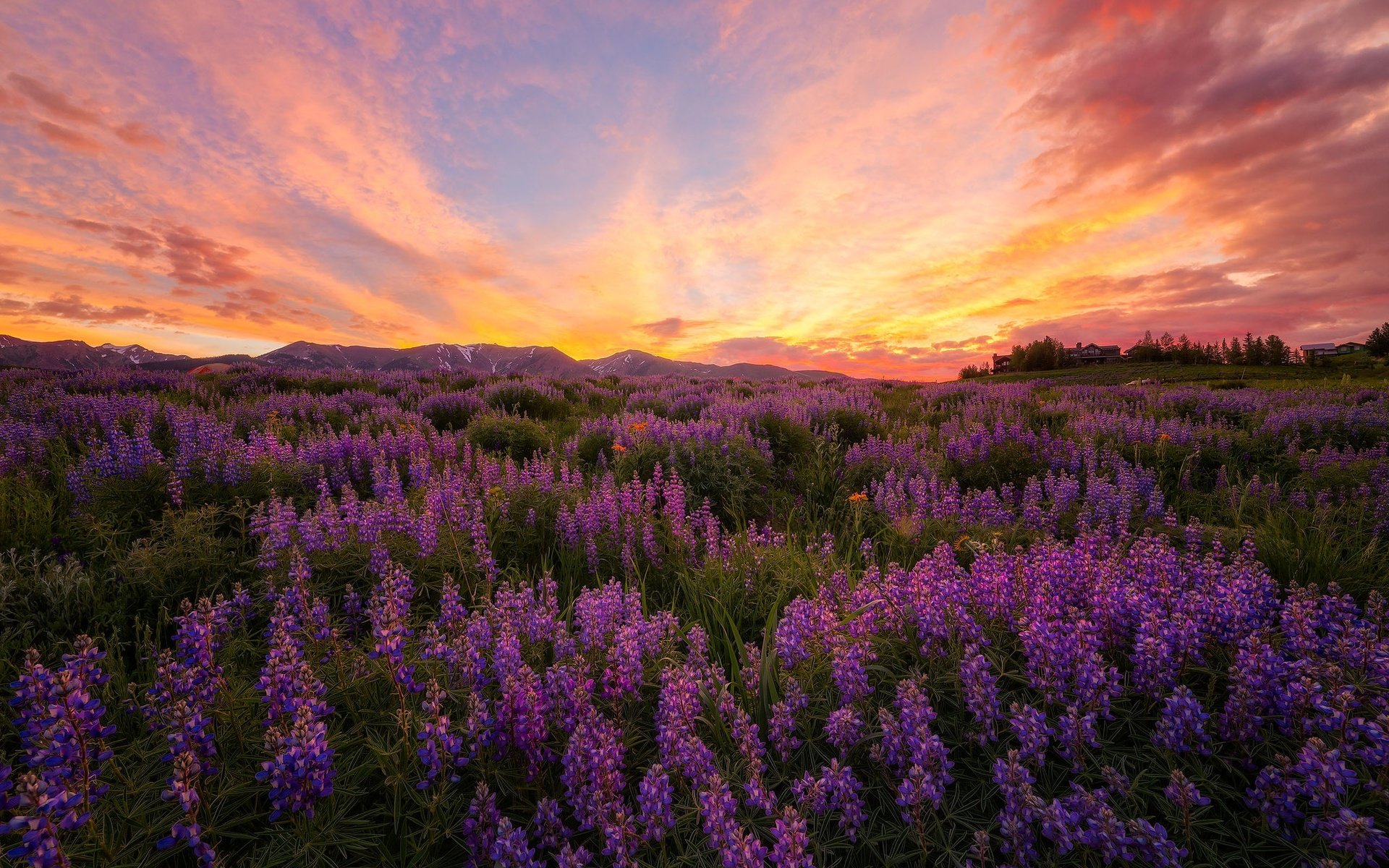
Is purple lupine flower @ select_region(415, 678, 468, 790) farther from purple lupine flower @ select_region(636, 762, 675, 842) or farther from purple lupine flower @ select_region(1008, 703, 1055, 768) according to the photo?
purple lupine flower @ select_region(1008, 703, 1055, 768)

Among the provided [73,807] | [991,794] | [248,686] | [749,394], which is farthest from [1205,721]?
[749,394]

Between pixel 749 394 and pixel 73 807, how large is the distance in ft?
53.4

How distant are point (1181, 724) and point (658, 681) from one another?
2.22 m

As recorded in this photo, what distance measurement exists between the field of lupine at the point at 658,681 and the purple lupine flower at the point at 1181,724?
0.03m

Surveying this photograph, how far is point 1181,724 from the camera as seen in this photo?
6.77 feet

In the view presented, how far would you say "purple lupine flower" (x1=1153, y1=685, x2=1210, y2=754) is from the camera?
2055mm

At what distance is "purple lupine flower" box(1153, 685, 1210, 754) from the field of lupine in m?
0.03

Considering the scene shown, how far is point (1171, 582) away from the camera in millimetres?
3074

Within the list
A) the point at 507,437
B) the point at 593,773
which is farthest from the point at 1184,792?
the point at 507,437

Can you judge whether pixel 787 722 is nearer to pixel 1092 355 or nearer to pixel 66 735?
pixel 66 735

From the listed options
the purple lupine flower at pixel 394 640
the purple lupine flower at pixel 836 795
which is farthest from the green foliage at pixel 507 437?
the purple lupine flower at pixel 836 795

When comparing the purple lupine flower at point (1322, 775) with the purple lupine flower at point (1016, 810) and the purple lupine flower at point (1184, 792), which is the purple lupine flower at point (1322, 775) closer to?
the purple lupine flower at point (1184, 792)

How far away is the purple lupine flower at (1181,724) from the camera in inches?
80.9

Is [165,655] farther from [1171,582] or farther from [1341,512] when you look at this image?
[1341,512]
